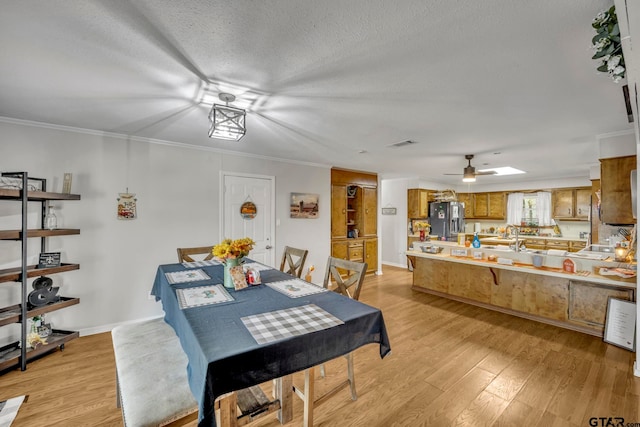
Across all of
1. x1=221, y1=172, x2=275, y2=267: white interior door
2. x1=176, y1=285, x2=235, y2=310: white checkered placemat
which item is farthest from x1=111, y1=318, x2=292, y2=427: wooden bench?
x1=221, y1=172, x2=275, y2=267: white interior door

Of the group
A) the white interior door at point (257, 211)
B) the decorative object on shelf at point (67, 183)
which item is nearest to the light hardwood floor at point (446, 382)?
the decorative object on shelf at point (67, 183)

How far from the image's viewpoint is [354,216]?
20.6 feet

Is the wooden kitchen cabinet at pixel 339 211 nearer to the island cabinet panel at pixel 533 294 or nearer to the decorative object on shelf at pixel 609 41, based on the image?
the island cabinet panel at pixel 533 294

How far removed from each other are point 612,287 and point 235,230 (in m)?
4.81

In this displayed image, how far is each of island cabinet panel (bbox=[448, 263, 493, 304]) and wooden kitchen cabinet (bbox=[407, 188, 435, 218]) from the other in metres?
2.64

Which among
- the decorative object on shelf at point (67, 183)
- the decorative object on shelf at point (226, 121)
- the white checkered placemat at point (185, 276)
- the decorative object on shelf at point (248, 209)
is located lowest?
the white checkered placemat at point (185, 276)

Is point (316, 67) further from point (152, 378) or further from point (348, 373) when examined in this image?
point (348, 373)

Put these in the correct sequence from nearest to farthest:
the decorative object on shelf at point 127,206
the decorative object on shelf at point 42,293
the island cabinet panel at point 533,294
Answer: the decorative object on shelf at point 42,293
the decorative object on shelf at point 127,206
the island cabinet panel at point 533,294

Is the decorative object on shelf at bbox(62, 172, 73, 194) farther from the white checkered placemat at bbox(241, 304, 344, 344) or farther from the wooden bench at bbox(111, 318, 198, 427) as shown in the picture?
the white checkered placemat at bbox(241, 304, 344, 344)

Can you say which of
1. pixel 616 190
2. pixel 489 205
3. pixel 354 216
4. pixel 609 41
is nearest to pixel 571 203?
pixel 489 205

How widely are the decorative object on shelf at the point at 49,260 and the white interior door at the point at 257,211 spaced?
5.94ft

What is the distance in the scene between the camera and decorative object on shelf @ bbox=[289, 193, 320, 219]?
4.85 m

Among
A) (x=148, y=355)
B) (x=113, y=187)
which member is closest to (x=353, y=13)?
(x=148, y=355)

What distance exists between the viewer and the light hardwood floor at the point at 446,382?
190 centimetres
